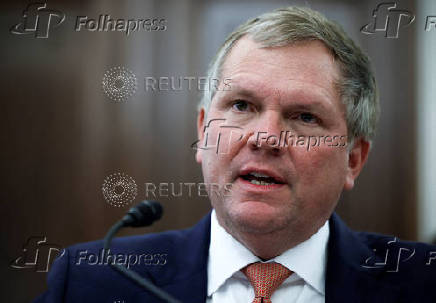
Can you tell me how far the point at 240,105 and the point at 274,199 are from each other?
0.22 metres

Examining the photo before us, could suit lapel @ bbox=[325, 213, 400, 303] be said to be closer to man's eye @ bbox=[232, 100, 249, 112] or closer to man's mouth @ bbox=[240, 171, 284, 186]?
man's mouth @ bbox=[240, 171, 284, 186]

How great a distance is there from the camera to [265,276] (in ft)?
3.34

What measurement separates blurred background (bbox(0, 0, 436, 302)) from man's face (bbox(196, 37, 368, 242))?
0.33m

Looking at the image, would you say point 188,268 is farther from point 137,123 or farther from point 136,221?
point 137,123

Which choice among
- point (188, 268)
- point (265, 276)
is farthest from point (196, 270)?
point (265, 276)

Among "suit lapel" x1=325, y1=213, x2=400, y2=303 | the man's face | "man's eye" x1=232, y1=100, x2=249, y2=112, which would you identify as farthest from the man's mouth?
"suit lapel" x1=325, y1=213, x2=400, y2=303

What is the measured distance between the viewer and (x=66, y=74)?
136cm

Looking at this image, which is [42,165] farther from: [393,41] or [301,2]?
[393,41]

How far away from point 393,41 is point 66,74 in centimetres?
101

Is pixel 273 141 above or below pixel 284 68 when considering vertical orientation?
below

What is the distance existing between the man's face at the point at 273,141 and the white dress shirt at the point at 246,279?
0.05m

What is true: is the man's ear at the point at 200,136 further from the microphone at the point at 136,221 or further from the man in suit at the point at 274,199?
the microphone at the point at 136,221

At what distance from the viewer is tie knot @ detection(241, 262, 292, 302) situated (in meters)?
1.00

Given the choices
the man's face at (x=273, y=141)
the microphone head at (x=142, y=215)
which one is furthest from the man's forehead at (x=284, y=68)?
the microphone head at (x=142, y=215)
